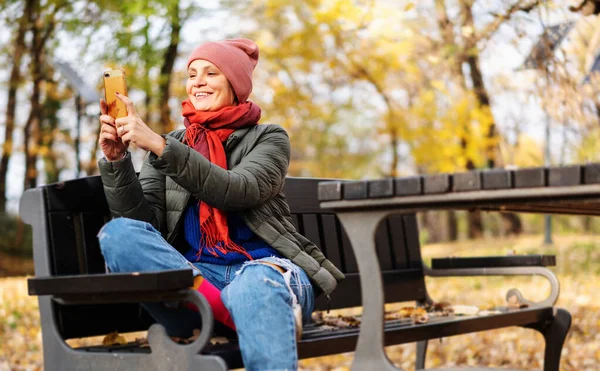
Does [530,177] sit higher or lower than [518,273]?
higher

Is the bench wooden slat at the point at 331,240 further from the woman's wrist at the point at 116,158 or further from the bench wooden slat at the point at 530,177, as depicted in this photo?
the bench wooden slat at the point at 530,177

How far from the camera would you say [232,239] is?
285cm

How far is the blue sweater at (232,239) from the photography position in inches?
110

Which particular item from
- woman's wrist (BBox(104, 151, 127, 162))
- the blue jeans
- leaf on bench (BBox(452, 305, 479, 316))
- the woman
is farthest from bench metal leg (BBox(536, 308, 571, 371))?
woman's wrist (BBox(104, 151, 127, 162))

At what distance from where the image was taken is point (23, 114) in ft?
71.1

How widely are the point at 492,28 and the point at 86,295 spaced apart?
21.6 ft

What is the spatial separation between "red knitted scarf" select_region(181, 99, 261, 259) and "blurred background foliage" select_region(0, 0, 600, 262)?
92 centimetres

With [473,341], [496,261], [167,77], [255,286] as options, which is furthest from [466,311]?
[167,77]

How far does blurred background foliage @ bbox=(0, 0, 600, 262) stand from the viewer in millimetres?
8242

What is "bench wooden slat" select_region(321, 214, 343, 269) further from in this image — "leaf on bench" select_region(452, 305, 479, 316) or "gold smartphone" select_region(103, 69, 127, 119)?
"gold smartphone" select_region(103, 69, 127, 119)

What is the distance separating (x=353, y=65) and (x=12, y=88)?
747 cm

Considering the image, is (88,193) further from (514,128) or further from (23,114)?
(23,114)

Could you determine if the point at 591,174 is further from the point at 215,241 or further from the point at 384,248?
the point at 384,248

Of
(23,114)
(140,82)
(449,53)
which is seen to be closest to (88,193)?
(449,53)
